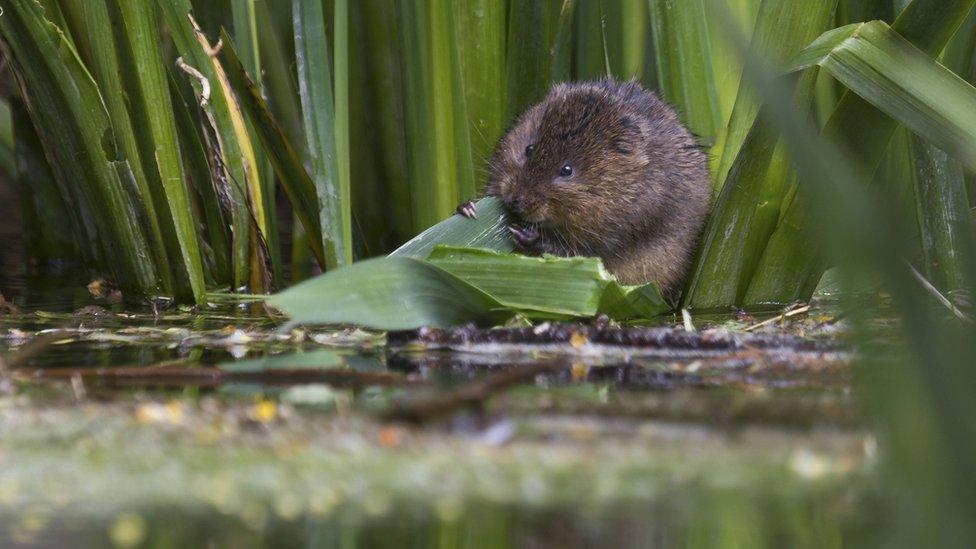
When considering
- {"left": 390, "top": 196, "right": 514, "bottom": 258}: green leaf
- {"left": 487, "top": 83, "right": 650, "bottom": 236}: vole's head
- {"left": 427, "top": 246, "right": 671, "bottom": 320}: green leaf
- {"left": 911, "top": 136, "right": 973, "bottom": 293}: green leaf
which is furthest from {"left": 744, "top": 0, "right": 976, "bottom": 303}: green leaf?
{"left": 390, "top": 196, "right": 514, "bottom": 258}: green leaf

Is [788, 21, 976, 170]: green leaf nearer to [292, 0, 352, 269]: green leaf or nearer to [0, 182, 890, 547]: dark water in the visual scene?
[0, 182, 890, 547]: dark water

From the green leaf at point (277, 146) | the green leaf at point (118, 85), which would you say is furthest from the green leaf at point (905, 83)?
the green leaf at point (118, 85)

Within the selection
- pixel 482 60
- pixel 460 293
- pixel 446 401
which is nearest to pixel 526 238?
pixel 482 60

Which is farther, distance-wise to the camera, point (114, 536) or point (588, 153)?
point (588, 153)

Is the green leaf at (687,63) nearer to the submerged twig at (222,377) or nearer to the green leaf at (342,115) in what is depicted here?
the green leaf at (342,115)

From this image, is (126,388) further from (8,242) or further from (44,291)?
(8,242)

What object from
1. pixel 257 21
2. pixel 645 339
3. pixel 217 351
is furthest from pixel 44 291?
pixel 645 339
